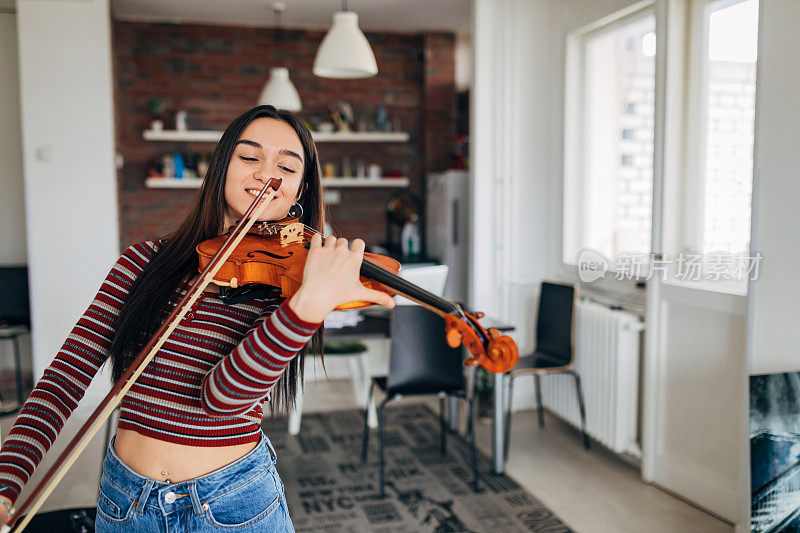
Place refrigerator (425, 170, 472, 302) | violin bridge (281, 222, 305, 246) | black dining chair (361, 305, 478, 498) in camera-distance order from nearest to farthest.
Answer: violin bridge (281, 222, 305, 246), black dining chair (361, 305, 478, 498), refrigerator (425, 170, 472, 302)

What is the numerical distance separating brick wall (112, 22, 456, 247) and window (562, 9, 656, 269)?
1796 mm

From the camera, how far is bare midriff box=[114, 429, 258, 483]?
956mm

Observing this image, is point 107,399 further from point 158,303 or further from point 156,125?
point 156,125

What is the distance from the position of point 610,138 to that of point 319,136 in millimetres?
2394

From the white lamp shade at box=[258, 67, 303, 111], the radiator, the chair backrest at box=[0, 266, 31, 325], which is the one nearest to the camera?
the radiator

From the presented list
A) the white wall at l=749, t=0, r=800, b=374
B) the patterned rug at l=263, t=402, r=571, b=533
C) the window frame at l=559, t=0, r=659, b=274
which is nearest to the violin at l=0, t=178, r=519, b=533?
the white wall at l=749, t=0, r=800, b=374

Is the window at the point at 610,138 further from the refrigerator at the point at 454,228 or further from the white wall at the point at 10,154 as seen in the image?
the white wall at the point at 10,154

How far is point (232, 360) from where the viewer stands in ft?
2.81

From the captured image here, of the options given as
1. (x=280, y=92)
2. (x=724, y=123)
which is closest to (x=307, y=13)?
(x=280, y=92)

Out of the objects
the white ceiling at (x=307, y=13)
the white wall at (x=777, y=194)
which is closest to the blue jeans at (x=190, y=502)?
the white wall at (x=777, y=194)

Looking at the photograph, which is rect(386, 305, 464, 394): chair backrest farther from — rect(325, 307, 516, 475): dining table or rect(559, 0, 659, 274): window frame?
rect(559, 0, 659, 274): window frame

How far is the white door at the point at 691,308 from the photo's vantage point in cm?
266

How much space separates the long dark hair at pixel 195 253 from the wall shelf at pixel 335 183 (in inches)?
158

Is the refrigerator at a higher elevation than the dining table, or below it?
higher
